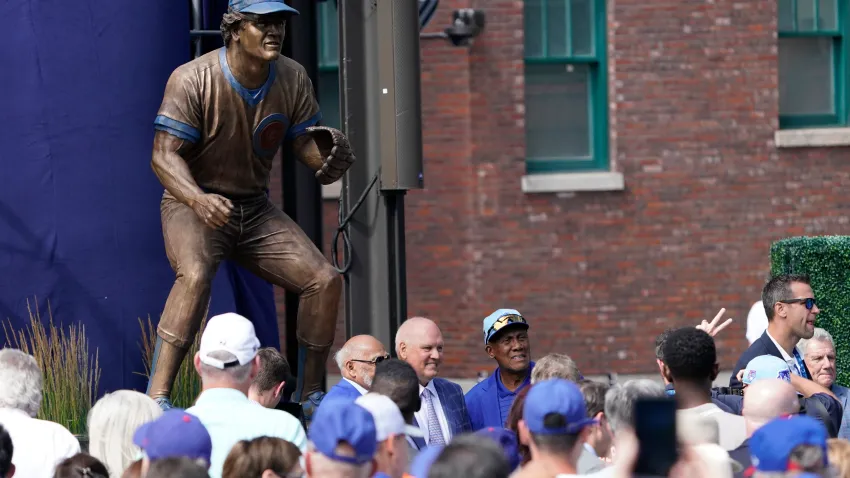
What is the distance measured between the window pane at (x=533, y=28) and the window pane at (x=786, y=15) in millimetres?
2590

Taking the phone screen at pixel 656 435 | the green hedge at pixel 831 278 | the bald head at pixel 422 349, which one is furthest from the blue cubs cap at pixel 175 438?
the green hedge at pixel 831 278

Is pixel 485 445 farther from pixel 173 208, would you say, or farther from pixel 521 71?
pixel 521 71

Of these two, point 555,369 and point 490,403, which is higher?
point 555,369

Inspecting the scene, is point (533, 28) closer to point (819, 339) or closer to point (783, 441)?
point (819, 339)

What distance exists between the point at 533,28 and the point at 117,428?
10.4 metres

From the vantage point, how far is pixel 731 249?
15.0 metres

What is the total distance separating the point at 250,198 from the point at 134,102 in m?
1.50

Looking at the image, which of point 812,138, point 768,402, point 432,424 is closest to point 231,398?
point 432,424

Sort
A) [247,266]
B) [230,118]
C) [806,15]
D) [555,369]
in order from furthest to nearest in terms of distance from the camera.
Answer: [806,15], [247,266], [230,118], [555,369]

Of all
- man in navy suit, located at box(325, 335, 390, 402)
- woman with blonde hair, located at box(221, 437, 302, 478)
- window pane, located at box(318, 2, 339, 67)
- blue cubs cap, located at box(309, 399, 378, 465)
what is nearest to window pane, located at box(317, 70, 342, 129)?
window pane, located at box(318, 2, 339, 67)

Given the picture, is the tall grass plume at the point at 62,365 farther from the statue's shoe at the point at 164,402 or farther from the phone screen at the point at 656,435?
the phone screen at the point at 656,435

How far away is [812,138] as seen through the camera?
15.0 meters

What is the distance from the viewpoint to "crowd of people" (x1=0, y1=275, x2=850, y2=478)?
13.5ft

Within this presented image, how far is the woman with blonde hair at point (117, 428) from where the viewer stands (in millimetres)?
5199
